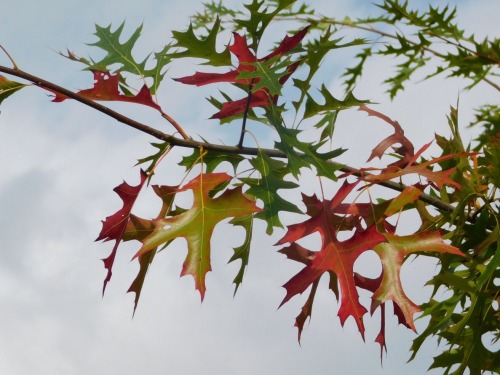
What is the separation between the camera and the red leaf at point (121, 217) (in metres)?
1.22

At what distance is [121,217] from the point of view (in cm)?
125

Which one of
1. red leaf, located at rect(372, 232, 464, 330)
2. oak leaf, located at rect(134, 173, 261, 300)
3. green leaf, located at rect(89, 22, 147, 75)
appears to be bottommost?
red leaf, located at rect(372, 232, 464, 330)

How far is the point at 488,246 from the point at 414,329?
11.5 inches

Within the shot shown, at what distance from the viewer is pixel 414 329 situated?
3.79 feet

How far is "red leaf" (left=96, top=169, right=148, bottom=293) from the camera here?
1223 millimetres

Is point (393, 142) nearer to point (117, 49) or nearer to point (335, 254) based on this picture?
point (335, 254)

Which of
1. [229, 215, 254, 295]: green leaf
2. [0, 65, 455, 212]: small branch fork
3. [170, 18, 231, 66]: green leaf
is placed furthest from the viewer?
[229, 215, 254, 295]: green leaf

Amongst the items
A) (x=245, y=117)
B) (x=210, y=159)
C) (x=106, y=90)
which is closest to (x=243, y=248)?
(x=210, y=159)

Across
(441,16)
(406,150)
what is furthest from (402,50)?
(406,150)

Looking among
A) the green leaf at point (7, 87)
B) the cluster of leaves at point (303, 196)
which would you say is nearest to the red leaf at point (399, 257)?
the cluster of leaves at point (303, 196)

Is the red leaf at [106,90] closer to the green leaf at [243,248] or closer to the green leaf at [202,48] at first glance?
the green leaf at [202,48]

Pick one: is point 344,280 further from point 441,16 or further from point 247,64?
point 441,16

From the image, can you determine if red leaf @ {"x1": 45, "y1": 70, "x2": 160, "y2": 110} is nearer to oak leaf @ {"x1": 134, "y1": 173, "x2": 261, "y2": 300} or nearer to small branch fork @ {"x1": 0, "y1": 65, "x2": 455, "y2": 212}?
small branch fork @ {"x1": 0, "y1": 65, "x2": 455, "y2": 212}

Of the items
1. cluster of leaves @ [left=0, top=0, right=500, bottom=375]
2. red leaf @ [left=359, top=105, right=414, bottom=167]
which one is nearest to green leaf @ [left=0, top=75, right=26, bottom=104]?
cluster of leaves @ [left=0, top=0, right=500, bottom=375]
